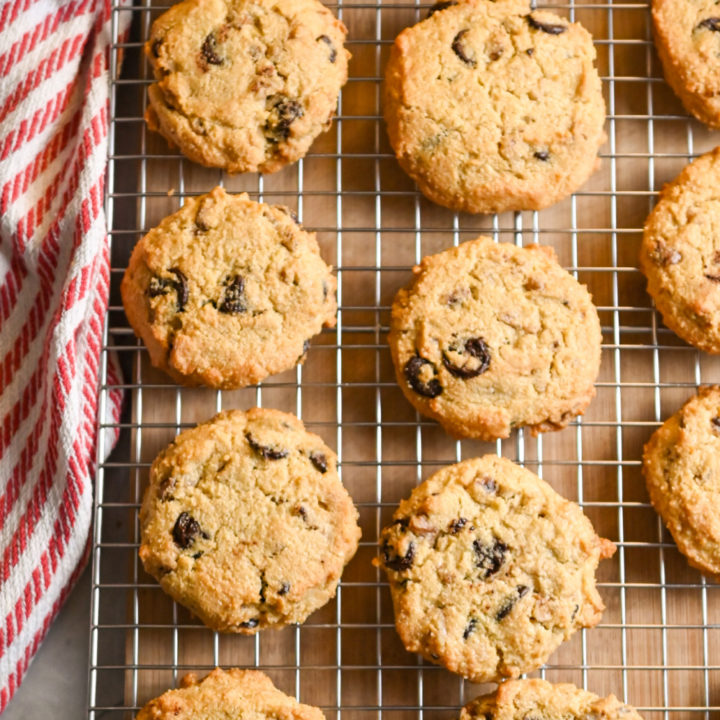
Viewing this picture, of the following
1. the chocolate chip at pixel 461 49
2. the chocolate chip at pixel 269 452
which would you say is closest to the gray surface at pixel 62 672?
the chocolate chip at pixel 269 452

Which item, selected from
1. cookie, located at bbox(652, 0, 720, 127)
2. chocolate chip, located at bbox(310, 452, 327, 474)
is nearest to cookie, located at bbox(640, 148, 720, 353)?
cookie, located at bbox(652, 0, 720, 127)

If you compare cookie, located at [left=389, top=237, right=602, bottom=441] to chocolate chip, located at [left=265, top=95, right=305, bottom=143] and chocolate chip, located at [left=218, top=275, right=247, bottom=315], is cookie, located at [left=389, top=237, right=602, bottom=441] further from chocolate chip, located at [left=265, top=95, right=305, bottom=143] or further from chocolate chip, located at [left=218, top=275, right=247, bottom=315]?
chocolate chip, located at [left=265, top=95, right=305, bottom=143]

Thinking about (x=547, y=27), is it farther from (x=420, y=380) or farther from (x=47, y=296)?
(x=47, y=296)

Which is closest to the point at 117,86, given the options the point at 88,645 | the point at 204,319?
the point at 204,319

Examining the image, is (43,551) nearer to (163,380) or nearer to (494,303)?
(163,380)

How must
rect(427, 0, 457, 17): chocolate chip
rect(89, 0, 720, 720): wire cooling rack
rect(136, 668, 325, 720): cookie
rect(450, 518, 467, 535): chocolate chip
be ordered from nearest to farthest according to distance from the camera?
1. rect(136, 668, 325, 720): cookie
2. rect(450, 518, 467, 535): chocolate chip
3. rect(89, 0, 720, 720): wire cooling rack
4. rect(427, 0, 457, 17): chocolate chip

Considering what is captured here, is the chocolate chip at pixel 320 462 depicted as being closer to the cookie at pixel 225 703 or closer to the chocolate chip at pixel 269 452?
the chocolate chip at pixel 269 452
